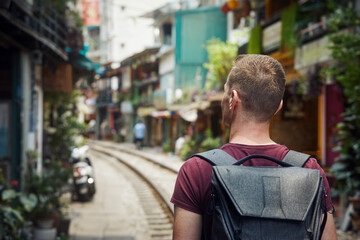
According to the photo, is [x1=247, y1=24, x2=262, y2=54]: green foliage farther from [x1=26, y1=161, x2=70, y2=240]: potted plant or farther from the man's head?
the man's head

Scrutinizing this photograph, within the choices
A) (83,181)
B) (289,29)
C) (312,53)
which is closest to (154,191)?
(83,181)

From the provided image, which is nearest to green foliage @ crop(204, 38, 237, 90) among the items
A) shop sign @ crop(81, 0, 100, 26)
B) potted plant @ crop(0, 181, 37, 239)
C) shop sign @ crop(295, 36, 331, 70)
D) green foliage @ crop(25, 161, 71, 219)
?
shop sign @ crop(295, 36, 331, 70)

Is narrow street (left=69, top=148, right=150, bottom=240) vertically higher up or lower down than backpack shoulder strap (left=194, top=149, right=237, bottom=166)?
lower down

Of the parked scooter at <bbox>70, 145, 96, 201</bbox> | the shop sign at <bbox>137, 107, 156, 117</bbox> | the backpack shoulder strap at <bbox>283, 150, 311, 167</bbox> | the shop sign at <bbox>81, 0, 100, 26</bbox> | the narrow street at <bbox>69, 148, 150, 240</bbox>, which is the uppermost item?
the shop sign at <bbox>81, 0, 100, 26</bbox>

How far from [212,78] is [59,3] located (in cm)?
1044

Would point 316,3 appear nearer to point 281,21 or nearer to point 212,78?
point 281,21

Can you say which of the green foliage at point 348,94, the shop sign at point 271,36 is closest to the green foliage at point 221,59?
the shop sign at point 271,36

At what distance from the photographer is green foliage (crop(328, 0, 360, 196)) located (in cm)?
714

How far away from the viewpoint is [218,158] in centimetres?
174

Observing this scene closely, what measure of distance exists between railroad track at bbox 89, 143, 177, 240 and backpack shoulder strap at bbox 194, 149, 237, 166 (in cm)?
726

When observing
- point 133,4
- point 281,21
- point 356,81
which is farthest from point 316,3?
point 133,4

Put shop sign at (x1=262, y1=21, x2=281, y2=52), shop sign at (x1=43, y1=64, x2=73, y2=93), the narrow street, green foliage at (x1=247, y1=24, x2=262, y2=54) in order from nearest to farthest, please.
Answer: the narrow street, shop sign at (x1=262, y1=21, x2=281, y2=52), shop sign at (x1=43, y1=64, x2=73, y2=93), green foliage at (x1=247, y1=24, x2=262, y2=54)

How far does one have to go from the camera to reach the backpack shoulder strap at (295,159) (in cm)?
180

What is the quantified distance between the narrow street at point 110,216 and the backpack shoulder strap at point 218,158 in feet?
23.0
